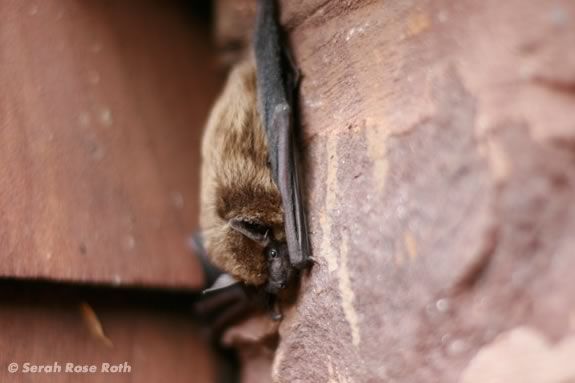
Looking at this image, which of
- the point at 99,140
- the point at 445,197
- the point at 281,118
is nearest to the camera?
the point at 445,197

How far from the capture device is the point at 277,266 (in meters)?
2.85

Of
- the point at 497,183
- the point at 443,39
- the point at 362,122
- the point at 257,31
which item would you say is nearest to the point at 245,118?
the point at 257,31

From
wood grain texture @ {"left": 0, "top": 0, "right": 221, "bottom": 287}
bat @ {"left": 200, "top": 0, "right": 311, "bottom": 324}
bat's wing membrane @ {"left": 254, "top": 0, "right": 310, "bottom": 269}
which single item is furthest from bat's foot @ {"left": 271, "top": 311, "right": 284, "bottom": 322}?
wood grain texture @ {"left": 0, "top": 0, "right": 221, "bottom": 287}

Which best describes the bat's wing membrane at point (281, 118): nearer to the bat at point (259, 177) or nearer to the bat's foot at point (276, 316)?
the bat at point (259, 177)

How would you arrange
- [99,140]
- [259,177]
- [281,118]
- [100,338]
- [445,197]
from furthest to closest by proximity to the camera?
1. [99,140]
2. [100,338]
3. [259,177]
4. [281,118]
5. [445,197]

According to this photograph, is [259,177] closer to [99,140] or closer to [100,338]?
[99,140]

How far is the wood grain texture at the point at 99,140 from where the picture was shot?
2.95 m

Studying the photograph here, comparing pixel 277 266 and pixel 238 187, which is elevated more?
pixel 238 187

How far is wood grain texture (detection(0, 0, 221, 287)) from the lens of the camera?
295 centimetres

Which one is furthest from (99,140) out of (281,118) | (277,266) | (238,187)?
(277,266)

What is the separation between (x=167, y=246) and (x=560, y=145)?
2.34 meters

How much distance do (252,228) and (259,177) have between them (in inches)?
9.7

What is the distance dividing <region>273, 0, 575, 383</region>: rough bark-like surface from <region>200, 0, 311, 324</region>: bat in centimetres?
17

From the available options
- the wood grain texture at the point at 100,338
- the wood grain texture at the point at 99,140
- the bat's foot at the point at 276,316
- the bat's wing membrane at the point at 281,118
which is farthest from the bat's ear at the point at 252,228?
the wood grain texture at the point at 100,338
